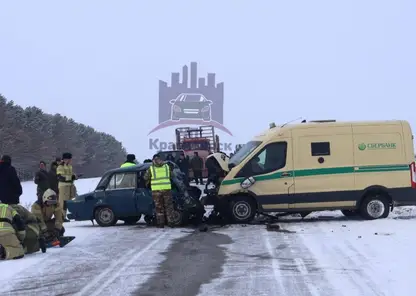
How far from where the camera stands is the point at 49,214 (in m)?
11.1

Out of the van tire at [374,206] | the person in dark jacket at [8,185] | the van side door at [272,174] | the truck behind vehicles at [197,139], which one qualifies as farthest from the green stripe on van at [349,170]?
the truck behind vehicles at [197,139]

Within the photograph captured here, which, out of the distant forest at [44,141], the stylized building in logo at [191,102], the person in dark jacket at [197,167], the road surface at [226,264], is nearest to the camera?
the road surface at [226,264]

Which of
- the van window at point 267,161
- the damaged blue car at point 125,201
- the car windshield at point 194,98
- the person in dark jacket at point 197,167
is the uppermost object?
the car windshield at point 194,98

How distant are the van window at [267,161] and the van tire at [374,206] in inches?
82.5

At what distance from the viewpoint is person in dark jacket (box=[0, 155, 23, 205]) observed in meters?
10.5

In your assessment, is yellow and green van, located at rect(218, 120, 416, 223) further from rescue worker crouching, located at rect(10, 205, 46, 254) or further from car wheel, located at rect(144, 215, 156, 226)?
rescue worker crouching, located at rect(10, 205, 46, 254)

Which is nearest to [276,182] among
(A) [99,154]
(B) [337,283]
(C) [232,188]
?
(C) [232,188]

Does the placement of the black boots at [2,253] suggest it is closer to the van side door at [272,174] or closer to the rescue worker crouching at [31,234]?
the rescue worker crouching at [31,234]

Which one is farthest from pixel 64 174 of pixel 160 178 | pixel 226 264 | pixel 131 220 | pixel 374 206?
pixel 226 264

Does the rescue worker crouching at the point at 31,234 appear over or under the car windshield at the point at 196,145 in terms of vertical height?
under

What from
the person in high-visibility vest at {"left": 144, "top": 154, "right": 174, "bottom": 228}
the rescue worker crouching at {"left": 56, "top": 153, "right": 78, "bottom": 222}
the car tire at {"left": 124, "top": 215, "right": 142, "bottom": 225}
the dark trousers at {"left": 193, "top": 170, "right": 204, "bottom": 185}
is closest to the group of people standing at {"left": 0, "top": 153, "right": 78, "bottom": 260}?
the person in high-visibility vest at {"left": 144, "top": 154, "right": 174, "bottom": 228}

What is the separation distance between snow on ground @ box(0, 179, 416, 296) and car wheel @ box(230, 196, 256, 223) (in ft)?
2.73

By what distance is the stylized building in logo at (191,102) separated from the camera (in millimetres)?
60000

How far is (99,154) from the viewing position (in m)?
73.0
